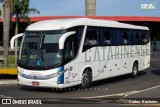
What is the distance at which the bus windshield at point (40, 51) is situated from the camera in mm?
15969

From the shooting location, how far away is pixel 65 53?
16141 mm

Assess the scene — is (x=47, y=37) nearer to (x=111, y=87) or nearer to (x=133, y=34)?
(x=111, y=87)

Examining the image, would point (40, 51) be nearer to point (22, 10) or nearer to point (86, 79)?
point (86, 79)

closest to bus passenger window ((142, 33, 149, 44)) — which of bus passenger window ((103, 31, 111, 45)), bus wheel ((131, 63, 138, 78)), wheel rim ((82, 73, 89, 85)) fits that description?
bus wheel ((131, 63, 138, 78))

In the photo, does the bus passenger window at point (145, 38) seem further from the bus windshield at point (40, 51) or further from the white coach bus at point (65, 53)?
the bus windshield at point (40, 51)

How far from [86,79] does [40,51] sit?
2.52 metres

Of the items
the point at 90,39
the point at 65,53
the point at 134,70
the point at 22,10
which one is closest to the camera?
the point at 65,53

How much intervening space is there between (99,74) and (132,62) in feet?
14.9

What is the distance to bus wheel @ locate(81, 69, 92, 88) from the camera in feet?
57.2

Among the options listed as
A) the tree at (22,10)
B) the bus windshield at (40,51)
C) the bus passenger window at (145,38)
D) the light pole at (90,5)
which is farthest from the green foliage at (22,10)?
the bus windshield at (40,51)

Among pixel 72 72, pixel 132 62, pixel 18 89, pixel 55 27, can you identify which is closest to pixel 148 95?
pixel 72 72

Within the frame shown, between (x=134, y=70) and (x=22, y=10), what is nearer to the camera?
(x=134, y=70)

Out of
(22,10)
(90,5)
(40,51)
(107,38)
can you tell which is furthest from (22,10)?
(40,51)

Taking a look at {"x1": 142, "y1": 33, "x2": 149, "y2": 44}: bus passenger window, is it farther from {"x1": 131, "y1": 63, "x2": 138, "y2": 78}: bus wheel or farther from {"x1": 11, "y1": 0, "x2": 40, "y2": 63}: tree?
{"x1": 11, "y1": 0, "x2": 40, "y2": 63}: tree
